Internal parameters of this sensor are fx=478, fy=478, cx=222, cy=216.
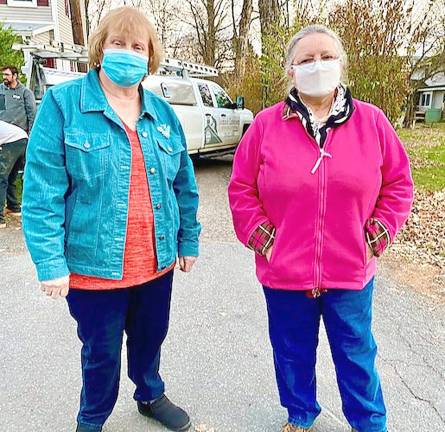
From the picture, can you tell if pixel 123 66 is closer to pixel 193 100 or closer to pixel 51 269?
pixel 51 269

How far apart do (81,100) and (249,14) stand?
1808 cm

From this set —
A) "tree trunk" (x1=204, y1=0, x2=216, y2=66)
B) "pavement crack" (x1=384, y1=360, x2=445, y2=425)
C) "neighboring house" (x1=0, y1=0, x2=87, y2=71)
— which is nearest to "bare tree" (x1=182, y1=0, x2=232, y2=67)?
"tree trunk" (x1=204, y1=0, x2=216, y2=66)

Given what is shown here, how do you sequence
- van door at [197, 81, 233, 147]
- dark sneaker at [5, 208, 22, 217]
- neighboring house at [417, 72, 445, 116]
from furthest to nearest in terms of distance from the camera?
neighboring house at [417, 72, 445, 116], van door at [197, 81, 233, 147], dark sneaker at [5, 208, 22, 217]

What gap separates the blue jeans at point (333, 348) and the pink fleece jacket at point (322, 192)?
10 cm

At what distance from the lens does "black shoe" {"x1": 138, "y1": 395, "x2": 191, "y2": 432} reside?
2.51 metres

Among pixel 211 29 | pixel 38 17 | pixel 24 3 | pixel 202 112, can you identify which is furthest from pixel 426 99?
pixel 202 112

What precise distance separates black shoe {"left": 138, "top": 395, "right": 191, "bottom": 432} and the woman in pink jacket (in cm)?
74

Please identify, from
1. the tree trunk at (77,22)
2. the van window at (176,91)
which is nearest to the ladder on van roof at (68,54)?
the van window at (176,91)

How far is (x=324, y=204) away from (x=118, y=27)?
113 centimetres

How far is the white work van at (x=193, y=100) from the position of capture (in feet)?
26.2

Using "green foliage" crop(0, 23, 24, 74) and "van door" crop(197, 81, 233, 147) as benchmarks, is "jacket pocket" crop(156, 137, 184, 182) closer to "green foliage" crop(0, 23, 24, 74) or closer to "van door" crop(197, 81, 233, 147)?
"van door" crop(197, 81, 233, 147)

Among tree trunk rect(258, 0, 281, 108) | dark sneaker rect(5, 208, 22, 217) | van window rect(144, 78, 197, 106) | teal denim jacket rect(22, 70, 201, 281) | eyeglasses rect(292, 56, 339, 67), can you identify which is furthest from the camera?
tree trunk rect(258, 0, 281, 108)

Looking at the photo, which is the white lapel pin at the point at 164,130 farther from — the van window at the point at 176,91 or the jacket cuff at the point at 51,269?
the van window at the point at 176,91

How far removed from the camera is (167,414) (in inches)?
99.4
